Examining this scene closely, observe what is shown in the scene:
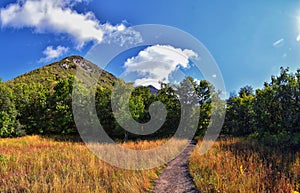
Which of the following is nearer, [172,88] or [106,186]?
[106,186]

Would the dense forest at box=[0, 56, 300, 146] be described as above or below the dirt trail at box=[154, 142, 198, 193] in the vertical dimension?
above

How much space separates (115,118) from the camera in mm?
20250

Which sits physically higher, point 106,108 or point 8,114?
point 106,108

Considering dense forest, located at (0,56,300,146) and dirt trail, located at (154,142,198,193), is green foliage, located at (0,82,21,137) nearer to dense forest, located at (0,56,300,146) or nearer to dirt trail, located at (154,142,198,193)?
dense forest, located at (0,56,300,146)

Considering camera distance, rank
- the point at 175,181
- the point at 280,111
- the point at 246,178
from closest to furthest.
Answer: the point at 246,178, the point at 175,181, the point at 280,111

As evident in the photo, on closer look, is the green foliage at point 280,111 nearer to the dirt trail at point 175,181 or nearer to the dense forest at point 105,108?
the dense forest at point 105,108

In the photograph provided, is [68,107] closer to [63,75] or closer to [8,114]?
[8,114]

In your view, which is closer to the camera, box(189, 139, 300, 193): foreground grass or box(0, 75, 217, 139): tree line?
box(189, 139, 300, 193): foreground grass

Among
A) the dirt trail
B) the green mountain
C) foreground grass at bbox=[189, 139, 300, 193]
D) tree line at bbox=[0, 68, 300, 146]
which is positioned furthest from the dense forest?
foreground grass at bbox=[189, 139, 300, 193]

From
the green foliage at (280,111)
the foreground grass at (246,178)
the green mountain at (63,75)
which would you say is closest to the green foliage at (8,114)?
the green mountain at (63,75)

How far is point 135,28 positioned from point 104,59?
2.14 metres

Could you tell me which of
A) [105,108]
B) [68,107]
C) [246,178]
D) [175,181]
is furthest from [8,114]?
[246,178]

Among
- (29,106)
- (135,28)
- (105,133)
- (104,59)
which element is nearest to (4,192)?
(104,59)

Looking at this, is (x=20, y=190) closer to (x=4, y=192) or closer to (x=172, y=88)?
(x=4, y=192)
